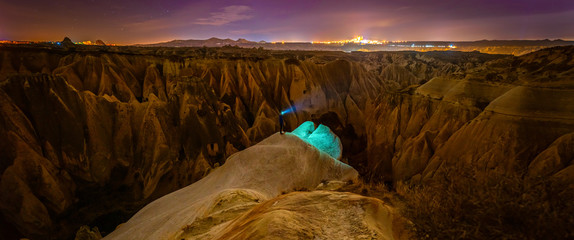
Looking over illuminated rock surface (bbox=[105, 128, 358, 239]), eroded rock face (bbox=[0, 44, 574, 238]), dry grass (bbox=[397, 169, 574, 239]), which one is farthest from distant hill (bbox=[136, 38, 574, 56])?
dry grass (bbox=[397, 169, 574, 239])

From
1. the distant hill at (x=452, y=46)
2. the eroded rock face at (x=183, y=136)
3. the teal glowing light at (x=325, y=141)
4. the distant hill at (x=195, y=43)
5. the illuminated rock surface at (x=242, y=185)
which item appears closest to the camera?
the illuminated rock surface at (x=242, y=185)

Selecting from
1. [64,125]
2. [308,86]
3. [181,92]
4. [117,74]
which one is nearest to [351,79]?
[308,86]

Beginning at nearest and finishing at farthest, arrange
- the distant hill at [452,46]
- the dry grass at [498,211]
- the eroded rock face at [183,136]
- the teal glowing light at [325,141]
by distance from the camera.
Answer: the dry grass at [498,211] < the eroded rock face at [183,136] < the teal glowing light at [325,141] < the distant hill at [452,46]

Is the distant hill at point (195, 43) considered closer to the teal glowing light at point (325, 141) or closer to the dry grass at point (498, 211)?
the teal glowing light at point (325, 141)

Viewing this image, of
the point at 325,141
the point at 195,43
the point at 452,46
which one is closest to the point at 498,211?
the point at 325,141

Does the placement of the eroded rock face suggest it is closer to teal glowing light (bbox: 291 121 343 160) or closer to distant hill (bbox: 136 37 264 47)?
teal glowing light (bbox: 291 121 343 160)

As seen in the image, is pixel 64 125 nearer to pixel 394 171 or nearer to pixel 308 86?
pixel 394 171

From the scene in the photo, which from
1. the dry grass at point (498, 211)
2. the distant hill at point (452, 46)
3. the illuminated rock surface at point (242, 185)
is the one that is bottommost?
the illuminated rock surface at point (242, 185)

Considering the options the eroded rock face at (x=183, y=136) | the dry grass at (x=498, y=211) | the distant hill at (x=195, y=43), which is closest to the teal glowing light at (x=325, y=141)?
the eroded rock face at (x=183, y=136)

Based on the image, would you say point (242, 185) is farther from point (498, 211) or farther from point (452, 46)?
point (452, 46)
